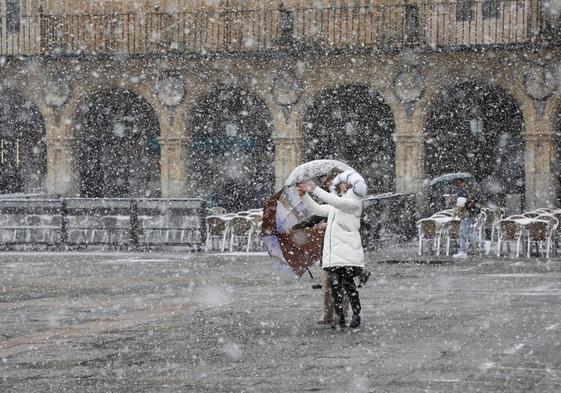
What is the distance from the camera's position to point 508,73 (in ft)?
107

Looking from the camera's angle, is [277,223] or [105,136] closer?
[277,223]

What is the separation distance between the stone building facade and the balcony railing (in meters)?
0.04

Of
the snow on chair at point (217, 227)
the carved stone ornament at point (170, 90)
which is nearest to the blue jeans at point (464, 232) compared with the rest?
the snow on chair at point (217, 227)

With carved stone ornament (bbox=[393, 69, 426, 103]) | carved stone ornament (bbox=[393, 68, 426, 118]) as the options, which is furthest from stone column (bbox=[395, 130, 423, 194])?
carved stone ornament (bbox=[393, 69, 426, 103])

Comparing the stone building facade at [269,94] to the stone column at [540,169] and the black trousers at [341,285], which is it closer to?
the stone column at [540,169]

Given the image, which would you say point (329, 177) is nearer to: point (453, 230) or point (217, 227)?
point (453, 230)

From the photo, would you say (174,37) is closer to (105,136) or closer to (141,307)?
(105,136)

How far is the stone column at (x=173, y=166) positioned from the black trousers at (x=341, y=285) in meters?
22.4

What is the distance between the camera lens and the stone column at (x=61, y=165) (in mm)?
35125

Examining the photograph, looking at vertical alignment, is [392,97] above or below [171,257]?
above

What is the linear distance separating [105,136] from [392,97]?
888 cm

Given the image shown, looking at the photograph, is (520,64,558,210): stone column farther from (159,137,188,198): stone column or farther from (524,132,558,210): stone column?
(159,137,188,198): stone column

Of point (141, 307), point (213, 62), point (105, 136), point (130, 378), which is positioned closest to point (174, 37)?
point (213, 62)

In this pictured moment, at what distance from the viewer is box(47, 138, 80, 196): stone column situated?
1383 inches
